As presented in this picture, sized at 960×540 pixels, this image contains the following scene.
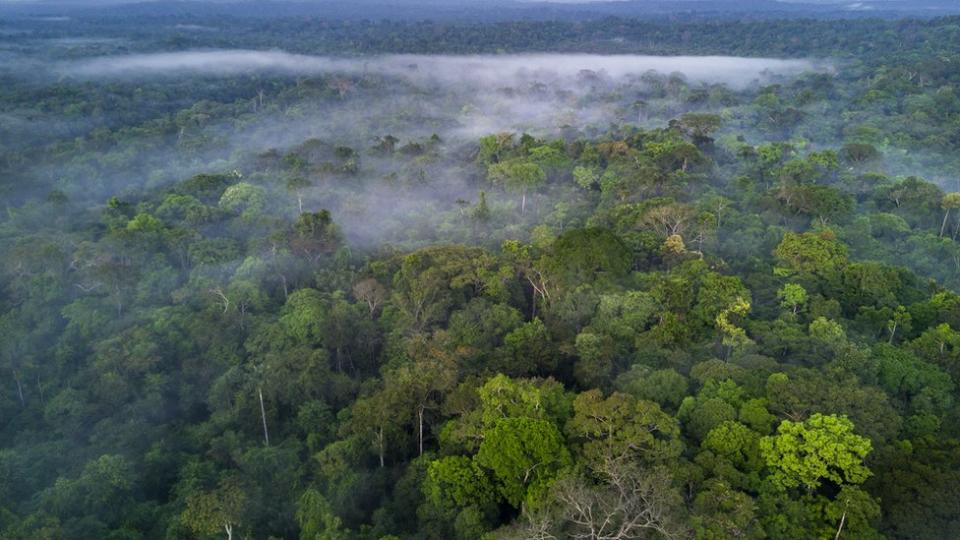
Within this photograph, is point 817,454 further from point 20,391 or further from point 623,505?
point 20,391

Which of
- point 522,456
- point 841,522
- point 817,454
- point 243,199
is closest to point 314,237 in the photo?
point 243,199

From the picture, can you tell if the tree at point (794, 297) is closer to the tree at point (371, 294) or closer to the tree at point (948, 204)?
the tree at point (371, 294)

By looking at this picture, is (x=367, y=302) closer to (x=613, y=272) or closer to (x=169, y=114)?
(x=613, y=272)

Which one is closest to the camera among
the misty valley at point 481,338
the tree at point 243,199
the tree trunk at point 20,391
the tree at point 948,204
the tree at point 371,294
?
the misty valley at point 481,338

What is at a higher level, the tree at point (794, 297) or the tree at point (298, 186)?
the tree at point (794, 297)

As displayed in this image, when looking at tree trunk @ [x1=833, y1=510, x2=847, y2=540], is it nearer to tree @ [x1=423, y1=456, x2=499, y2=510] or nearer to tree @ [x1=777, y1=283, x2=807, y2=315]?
tree @ [x1=423, y1=456, x2=499, y2=510]

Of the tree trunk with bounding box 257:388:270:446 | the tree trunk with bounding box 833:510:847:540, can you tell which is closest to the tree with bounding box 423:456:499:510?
the tree trunk with bounding box 257:388:270:446

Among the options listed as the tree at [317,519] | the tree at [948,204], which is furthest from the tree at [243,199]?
the tree at [948,204]
